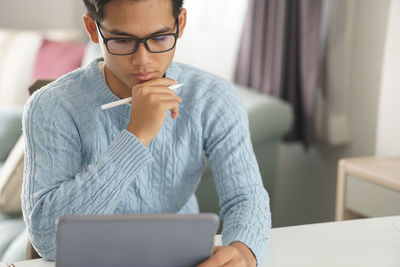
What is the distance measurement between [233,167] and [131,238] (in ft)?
1.55

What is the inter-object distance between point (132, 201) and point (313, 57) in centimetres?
149

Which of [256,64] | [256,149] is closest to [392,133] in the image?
[256,149]

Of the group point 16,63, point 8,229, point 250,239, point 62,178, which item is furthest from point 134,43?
point 16,63

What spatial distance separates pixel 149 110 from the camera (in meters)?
1.07

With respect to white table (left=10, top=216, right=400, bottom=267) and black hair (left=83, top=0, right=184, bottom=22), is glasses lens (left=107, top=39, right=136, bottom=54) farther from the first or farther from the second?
white table (left=10, top=216, right=400, bottom=267)

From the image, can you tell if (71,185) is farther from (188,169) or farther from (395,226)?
(395,226)

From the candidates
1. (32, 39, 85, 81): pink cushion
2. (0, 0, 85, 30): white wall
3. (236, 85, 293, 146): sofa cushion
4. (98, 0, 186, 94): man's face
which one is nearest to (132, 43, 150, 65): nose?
(98, 0, 186, 94): man's face

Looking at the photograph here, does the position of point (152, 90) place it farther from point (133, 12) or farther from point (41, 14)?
point (41, 14)

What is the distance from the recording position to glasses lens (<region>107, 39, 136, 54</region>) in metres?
1.09

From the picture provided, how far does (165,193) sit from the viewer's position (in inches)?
49.7

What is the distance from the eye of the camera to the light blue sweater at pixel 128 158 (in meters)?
1.06

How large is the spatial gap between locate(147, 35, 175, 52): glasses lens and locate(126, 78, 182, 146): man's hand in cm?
8

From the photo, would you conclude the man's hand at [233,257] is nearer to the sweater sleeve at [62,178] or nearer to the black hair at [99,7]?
the sweater sleeve at [62,178]

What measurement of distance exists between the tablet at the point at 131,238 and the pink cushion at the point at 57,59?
6.60 feet
